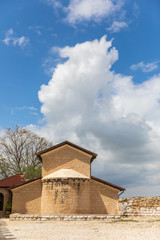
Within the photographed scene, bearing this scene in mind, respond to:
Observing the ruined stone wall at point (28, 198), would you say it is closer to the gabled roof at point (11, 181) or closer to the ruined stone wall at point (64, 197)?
the ruined stone wall at point (64, 197)

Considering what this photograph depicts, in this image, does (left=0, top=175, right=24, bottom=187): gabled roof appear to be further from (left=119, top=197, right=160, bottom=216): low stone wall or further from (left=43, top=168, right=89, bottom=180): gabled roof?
(left=119, top=197, right=160, bottom=216): low stone wall

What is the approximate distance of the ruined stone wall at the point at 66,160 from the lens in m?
26.3

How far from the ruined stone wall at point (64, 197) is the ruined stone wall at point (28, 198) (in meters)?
1.18

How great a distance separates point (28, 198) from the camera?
2550cm

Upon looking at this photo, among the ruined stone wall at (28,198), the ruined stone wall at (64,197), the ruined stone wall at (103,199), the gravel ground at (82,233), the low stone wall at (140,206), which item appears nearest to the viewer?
the gravel ground at (82,233)

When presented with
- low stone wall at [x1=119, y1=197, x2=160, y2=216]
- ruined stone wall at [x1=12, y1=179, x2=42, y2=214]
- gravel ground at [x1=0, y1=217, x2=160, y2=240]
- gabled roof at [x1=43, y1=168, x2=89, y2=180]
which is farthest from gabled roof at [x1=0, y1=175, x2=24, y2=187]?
gravel ground at [x1=0, y1=217, x2=160, y2=240]

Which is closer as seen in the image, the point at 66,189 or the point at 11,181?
the point at 66,189

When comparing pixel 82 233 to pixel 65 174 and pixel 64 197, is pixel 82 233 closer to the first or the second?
pixel 64 197

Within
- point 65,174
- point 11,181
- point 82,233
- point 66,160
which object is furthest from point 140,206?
point 11,181

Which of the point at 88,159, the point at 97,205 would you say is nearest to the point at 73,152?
the point at 88,159

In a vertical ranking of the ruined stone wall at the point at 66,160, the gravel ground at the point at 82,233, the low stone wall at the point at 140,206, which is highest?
the ruined stone wall at the point at 66,160

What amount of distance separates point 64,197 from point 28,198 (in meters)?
4.29

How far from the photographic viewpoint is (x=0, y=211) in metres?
28.8

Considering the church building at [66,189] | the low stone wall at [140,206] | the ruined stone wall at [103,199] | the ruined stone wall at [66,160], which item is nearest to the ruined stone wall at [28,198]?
the church building at [66,189]
